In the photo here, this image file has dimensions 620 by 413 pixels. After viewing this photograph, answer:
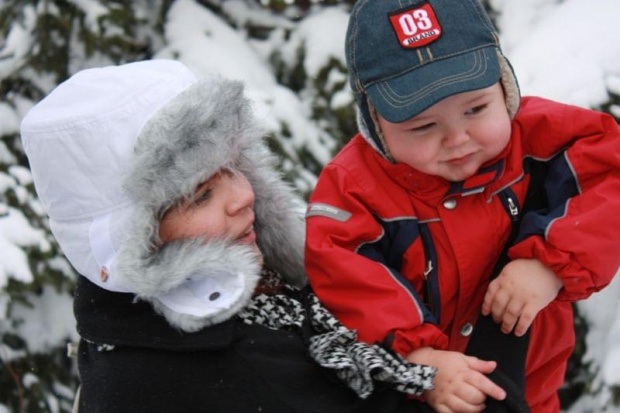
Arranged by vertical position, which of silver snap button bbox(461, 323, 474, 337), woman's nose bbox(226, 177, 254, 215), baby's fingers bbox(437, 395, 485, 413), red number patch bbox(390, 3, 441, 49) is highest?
red number patch bbox(390, 3, 441, 49)

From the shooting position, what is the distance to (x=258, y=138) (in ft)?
6.76

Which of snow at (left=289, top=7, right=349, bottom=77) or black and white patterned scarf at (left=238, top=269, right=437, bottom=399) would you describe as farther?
snow at (left=289, top=7, right=349, bottom=77)

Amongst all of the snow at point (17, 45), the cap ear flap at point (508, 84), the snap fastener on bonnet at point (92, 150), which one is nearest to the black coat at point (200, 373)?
the snap fastener on bonnet at point (92, 150)

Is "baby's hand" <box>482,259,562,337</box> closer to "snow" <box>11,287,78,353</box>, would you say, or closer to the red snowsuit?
the red snowsuit

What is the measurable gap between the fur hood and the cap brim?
1.30 ft

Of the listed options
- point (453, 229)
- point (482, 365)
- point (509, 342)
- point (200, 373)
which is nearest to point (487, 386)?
point (482, 365)

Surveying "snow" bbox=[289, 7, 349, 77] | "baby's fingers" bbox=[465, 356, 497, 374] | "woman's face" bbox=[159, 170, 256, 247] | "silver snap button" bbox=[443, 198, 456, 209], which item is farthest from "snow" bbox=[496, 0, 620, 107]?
"woman's face" bbox=[159, 170, 256, 247]

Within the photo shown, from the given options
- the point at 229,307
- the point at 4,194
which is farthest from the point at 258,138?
the point at 4,194

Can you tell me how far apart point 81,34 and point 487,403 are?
2.55m

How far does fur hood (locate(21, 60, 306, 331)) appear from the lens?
1696mm

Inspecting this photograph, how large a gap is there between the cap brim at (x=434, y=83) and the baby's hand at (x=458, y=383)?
1.86 ft

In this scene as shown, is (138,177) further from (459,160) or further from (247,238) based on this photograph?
(459,160)

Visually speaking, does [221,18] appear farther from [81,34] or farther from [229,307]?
[229,307]

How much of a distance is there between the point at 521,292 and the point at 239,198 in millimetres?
712
